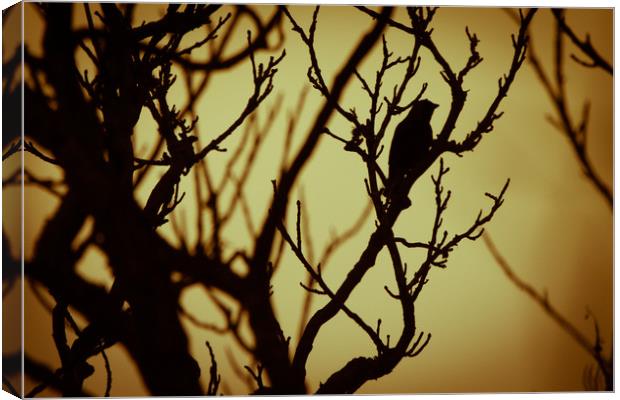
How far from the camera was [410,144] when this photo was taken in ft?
11.0

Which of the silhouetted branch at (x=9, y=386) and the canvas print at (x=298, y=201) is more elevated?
the canvas print at (x=298, y=201)

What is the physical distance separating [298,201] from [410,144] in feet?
1.43

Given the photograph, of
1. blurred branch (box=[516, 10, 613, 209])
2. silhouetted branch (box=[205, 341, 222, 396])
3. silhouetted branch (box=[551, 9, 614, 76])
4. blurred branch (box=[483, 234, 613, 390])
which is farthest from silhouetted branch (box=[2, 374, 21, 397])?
silhouetted branch (box=[551, 9, 614, 76])

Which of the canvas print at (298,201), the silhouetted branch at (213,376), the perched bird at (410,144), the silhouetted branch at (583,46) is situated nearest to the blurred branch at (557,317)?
the canvas print at (298,201)

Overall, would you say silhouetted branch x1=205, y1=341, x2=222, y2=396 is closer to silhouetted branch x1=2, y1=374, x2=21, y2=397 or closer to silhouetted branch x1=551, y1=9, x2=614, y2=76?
silhouetted branch x1=2, y1=374, x2=21, y2=397

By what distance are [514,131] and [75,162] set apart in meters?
1.54

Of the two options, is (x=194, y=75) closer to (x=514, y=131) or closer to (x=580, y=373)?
(x=514, y=131)

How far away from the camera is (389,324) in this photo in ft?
11.1

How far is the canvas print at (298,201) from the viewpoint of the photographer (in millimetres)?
3271

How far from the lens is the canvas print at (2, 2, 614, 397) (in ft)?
10.7

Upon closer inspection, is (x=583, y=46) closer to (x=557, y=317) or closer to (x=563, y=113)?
(x=563, y=113)

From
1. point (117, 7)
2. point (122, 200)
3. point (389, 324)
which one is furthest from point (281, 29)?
point (389, 324)

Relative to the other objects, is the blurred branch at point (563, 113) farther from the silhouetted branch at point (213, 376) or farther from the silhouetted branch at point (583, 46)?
the silhouetted branch at point (213, 376)

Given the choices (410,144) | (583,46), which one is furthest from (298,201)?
(583,46)
